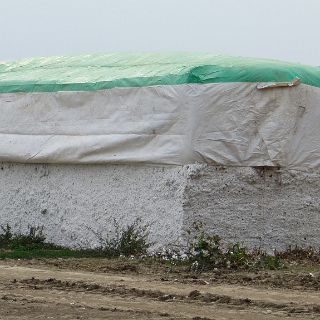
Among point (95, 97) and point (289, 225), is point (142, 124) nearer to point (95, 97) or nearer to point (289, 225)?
point (95, 97)

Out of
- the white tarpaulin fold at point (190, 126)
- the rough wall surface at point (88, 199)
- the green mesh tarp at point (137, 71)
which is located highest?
the green mesh tarp at point (137, 71)

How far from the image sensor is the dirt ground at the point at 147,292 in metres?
9.16

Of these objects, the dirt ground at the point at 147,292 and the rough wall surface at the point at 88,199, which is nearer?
the dirt ground at the point at 147,292

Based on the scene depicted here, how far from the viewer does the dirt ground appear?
30.0ft

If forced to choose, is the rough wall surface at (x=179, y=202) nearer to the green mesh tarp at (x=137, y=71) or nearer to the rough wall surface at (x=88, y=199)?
the rough wall surface at (x=88, y=199)

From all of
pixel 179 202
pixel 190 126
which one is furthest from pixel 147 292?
pixel 190 126

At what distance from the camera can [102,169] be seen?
1559 cm

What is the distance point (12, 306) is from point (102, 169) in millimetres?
6093

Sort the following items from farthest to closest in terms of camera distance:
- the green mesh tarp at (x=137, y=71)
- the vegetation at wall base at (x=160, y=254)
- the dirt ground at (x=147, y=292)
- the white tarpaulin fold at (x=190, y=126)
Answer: the green mesh tarp at (x=137, y=71), the white tarpaulin fold at (x=190, y=126), the vegetation at wall base at (x=160, y=254), the dirt ground at (x=147, y=292)

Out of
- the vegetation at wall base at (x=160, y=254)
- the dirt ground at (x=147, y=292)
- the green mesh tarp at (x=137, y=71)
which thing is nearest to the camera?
the dirt ground at (x=147, y=292)

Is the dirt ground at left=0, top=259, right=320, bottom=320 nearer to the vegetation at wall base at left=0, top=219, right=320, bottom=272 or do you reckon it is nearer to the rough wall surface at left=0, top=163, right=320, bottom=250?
the vegetation at wall base at left=0, top=219, right=320, bottom=272

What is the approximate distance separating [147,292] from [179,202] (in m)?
3.97

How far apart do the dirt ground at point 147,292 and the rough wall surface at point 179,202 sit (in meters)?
1.35

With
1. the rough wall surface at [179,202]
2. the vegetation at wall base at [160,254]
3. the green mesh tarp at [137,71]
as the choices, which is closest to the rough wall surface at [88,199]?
the rough wall surface at [179,202]
